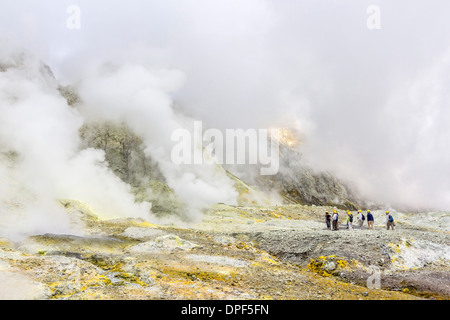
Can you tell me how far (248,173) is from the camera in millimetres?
101125

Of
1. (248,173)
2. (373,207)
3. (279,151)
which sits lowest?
(373,207)

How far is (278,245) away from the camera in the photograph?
922 inches

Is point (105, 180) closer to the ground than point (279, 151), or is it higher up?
closer to the ground

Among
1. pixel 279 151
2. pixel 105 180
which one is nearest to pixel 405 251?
pixel 105 180
